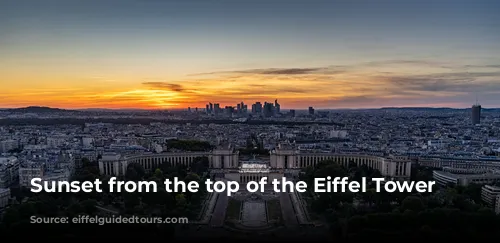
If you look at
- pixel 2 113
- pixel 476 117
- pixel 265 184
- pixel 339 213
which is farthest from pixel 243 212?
pixel 2 113

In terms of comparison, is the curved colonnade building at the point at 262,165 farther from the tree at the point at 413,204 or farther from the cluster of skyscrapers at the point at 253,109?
the cluster of skyscrapers at the point at 253,109

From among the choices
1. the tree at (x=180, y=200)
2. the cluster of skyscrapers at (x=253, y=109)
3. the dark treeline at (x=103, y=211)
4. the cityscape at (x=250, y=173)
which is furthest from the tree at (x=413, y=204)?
the cluster of skyscrapers at (x=253, y=109)

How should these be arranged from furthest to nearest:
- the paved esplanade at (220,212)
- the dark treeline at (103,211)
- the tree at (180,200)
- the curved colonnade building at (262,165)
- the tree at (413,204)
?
1. the curved colonnade building at (262,165)
2. the tree at (180,200)
3. the paved esplanade at (220,212)
4. the tree at (413,204)
5. the dark treeline at (103,211)

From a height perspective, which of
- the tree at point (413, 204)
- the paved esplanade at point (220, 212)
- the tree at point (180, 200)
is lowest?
the paved esplanade at point (220, 212)

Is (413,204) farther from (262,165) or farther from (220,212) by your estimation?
(262,165)

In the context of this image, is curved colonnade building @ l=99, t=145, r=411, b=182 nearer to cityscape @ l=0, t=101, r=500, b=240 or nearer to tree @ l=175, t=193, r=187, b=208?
cityscape @ l=0, t=101, r=500, b=240

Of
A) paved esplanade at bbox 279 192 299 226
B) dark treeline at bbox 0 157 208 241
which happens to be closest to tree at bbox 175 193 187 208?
dark treeline at bbox 0 157 208 241

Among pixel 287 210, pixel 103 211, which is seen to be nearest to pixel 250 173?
pixel 287 210
